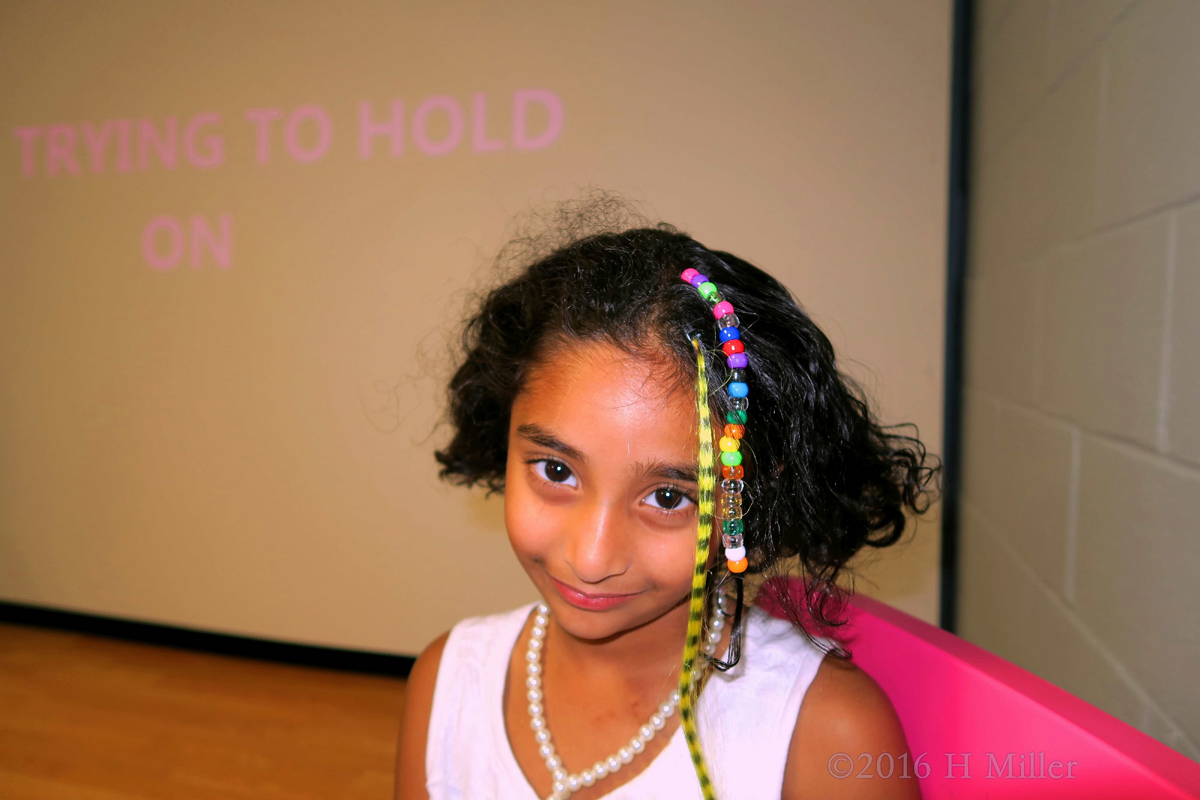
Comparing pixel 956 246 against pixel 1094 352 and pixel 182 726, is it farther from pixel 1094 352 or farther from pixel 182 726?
pixel 182 726

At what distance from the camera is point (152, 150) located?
1730 mm

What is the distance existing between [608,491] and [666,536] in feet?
0.19

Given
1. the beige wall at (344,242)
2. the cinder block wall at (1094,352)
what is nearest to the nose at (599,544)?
the cinder block wall at (1094,352)

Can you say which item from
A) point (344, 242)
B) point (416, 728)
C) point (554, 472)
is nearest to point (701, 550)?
point (554, 472)

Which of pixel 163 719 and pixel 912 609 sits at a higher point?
pixel 912 609

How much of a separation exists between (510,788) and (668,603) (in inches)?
10.7

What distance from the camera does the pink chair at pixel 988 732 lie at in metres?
0.44

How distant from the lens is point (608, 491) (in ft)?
1.76

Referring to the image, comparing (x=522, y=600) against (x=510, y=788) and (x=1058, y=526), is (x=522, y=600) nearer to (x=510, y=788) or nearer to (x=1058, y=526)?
(x=510, y=788)

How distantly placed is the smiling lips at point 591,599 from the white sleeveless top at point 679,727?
0.54 feet

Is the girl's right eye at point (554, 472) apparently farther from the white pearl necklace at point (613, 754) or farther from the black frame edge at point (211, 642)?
the black frame edge at point (211, 642)

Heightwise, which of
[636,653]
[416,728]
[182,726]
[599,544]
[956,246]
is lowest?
[182,726]

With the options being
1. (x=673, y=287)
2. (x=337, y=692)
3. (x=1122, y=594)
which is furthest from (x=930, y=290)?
(x=337, y=692)

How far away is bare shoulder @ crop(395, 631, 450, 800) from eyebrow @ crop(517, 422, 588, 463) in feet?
1.06
